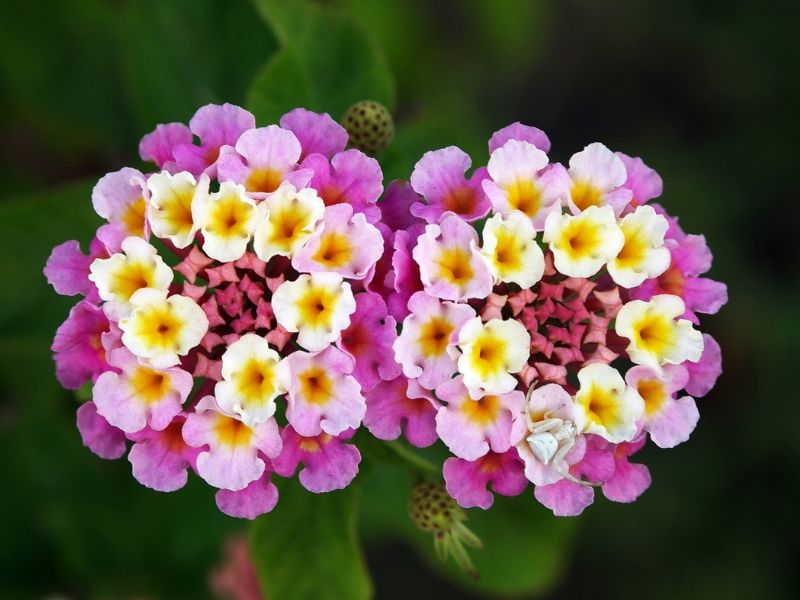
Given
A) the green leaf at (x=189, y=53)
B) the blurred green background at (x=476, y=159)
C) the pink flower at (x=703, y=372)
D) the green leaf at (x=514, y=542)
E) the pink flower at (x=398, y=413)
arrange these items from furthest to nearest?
1. the green leaf at (x=514, y=542)
2. the green leaf at (x=189, y=53)
3. the blurred green background at (x=476, y=159)
4. the pink flower at (x=703, y=372)
5. the pink flower at (x=398, y=413)

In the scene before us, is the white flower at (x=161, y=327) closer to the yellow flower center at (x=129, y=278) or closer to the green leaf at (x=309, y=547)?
the yellow flower center at (x=129, y=278)

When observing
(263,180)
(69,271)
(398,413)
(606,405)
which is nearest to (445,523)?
(398,413)

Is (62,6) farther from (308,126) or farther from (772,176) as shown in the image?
(772,176)

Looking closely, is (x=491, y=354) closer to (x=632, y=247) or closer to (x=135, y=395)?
(x=632, y=247)

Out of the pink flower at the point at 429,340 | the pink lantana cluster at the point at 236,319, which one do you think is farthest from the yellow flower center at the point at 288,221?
the pink flower at the point at 429,340

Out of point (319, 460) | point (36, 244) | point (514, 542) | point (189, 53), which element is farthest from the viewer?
point (514, 542)

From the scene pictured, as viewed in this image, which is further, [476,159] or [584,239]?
[476,159]
